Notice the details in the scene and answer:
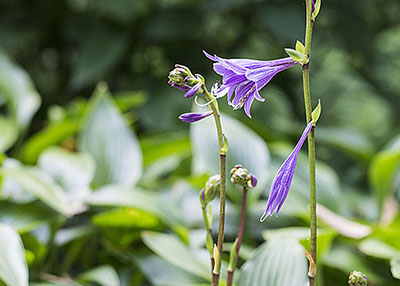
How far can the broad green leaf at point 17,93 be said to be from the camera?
1180mm

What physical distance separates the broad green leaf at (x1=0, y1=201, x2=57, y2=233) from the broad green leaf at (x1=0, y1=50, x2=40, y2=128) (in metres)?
0.39

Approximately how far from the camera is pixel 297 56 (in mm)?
350

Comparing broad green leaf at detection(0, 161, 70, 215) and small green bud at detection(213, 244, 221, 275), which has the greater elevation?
small green bud at detection(213, 244, 221, 275)

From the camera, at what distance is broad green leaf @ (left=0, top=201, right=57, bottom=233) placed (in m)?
0.76

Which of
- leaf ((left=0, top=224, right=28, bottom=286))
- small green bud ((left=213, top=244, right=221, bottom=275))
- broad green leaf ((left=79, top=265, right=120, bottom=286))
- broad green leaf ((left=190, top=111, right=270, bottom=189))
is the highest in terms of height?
small green bud ((left=213, top=244, right=221, bottom=275))

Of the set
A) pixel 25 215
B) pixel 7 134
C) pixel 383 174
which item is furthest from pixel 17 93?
pixel 383 174

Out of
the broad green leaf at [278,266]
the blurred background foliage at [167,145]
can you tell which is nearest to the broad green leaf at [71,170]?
the blurred background foliage at [167,145]

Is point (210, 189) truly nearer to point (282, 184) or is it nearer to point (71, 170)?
point (282, 184)

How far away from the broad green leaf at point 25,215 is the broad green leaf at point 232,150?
0.29 metres

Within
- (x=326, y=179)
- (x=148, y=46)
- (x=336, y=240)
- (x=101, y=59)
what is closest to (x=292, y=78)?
(x=148, y=46)

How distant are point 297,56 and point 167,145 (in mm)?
738

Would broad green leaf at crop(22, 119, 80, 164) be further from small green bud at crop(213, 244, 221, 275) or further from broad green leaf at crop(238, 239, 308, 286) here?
small green bud at crop(213, 244, 221, 275)

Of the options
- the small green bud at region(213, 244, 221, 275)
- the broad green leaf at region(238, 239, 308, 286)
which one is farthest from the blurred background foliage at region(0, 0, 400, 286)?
the small green bud at region(213, 244, 221, 275)

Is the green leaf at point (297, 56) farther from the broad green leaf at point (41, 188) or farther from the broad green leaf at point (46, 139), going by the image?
the broad green leaf at point (46, 139)
